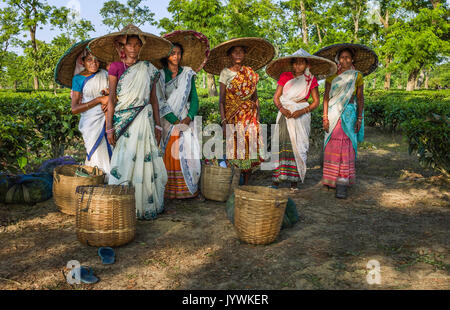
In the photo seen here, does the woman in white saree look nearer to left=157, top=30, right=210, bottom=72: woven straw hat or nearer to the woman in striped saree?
the woman in striped saree

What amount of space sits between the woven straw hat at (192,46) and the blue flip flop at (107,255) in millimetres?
2699

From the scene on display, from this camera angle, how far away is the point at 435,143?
5.43 m

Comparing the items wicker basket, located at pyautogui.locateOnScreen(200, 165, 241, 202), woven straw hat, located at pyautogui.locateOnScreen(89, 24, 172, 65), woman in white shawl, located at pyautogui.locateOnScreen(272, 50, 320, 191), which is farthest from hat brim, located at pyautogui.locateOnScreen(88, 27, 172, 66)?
woman in white shawl, located at pyautogui.locateOnScreen(272, 50, 320, 191)

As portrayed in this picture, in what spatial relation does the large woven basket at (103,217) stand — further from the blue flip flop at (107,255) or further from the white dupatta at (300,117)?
the white dupatta at (300,117)

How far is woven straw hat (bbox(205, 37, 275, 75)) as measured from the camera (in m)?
5.20

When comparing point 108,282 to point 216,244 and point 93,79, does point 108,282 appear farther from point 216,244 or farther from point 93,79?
point 93,79

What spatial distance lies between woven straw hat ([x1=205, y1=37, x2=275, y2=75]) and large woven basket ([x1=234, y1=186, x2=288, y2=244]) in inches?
108

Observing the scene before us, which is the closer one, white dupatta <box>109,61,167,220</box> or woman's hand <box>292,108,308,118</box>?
white dupatta <box>109,61,167,220</box>

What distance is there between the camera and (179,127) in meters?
4.82

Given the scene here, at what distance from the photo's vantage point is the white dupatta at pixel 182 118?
15.5 feet

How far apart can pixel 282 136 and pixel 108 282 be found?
356cm

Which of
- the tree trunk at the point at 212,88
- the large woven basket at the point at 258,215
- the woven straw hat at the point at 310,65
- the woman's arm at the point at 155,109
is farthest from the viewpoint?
the tree trunk at the point at 212,88

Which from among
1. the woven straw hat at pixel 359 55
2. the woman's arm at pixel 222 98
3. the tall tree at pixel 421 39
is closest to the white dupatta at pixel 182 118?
the woman's arm at pixel 222 98
